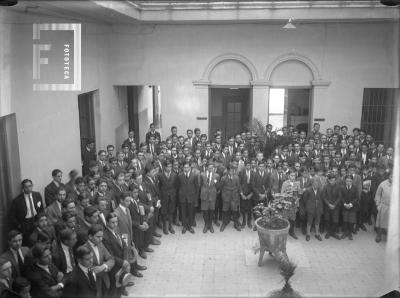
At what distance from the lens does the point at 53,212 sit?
266 inches

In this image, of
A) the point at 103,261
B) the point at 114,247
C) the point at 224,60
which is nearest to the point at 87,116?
the point at 224,60

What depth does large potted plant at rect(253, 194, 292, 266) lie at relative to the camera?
7156 millimetres

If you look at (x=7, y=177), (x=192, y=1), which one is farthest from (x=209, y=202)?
(x=192, y=1)

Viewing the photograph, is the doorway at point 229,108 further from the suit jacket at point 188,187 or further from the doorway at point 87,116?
the suit jacket at point 188,187

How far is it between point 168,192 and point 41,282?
4039 millimetres

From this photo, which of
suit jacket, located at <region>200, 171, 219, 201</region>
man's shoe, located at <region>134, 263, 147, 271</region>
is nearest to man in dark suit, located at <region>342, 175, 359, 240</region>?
suit jacket, located at <region>200, 171, 219, 201</region>

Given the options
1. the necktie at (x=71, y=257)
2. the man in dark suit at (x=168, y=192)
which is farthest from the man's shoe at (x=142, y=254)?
the necktie at (x=71, y=257)

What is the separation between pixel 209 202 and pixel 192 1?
5.45m

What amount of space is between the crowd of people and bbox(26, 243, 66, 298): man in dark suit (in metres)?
0.01

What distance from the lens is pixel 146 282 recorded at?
6898mm

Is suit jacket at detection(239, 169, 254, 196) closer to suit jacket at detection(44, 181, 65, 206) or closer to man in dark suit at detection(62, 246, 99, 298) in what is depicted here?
Answer: suit jacket at detection(44, 181, 65, 206)

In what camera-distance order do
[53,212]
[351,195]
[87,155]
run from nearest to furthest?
[53,212]
[351,195]
[87,155]

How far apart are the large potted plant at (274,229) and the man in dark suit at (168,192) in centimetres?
219

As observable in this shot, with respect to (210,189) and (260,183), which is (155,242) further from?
(260,183)
